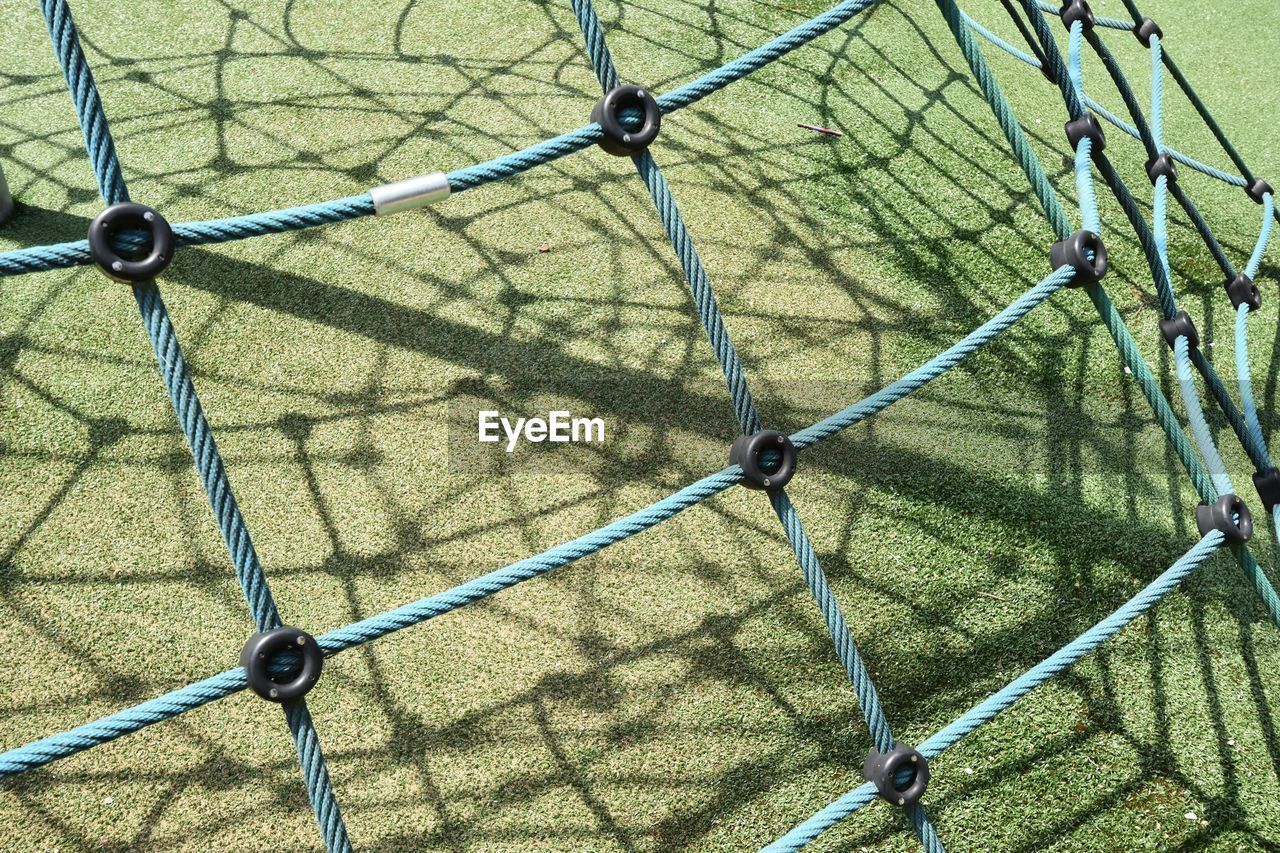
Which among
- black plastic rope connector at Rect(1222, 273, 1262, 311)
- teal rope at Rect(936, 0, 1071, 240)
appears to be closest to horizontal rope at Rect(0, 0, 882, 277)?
teal rope at Rect(936, 0, 1071, 240)

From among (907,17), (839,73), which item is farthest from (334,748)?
(907,17)

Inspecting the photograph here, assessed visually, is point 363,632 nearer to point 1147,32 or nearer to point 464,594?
point 464,594

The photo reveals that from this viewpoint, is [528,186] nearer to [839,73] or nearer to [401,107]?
[401,107]

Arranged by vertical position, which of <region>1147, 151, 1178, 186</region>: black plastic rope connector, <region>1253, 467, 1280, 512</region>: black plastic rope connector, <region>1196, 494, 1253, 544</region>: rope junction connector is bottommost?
<region>1196, 494, 1253, 544</region>: rope junction connector

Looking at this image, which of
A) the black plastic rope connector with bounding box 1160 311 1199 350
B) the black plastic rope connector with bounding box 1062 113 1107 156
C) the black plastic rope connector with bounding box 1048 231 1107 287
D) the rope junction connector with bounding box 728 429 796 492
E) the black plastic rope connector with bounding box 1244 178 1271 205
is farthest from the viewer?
the black plastic rope connector with bounding box 1244 178 1271 205

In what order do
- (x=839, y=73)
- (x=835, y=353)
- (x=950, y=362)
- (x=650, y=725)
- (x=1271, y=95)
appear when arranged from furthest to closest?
(x=1271, y=95) < (x=839, y=73) < (x=835, y=353) < (x=650, y=725) < (x=950, y=362)

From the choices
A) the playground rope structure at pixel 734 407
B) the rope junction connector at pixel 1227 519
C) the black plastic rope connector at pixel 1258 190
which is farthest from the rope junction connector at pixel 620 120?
the black plastic rope connector at pixel 1258 190

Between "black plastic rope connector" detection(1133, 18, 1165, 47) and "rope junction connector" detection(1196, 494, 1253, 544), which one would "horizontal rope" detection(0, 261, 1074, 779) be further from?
"black plastic rope connector" detection(1133, 18, 1165, 47)

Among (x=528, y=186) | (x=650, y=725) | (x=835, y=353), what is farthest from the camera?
(x=528, y=186)
